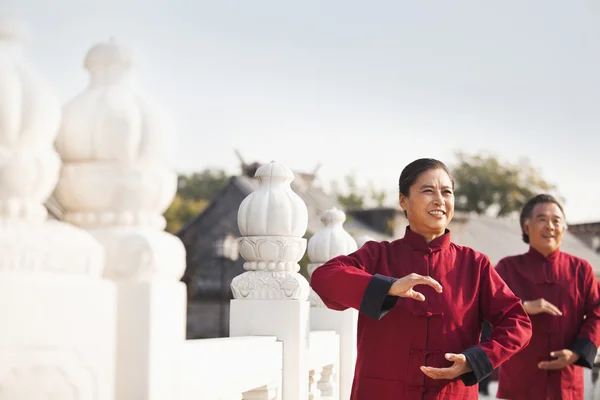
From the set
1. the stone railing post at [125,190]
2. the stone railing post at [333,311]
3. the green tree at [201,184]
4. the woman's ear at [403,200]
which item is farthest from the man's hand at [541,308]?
the green tree at [201,184]

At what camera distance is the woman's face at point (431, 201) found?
10.1ft

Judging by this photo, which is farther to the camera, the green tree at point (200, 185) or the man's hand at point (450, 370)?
the green tree at point (200, 185)

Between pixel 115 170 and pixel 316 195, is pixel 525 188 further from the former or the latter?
pixel 115 170

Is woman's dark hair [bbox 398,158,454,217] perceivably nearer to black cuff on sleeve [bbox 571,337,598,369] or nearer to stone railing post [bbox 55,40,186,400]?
stone railing post [bbox 55,40,186,400]

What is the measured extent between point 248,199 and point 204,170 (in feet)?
184

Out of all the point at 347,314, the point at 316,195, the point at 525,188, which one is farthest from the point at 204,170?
the point at 347,314

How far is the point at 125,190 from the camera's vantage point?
196 cm

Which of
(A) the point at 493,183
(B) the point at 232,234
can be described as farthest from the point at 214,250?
(A) the point at 493,183

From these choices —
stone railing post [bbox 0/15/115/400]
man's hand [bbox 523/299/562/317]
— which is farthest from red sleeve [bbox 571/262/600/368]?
stone railing post [bbox 0/15/115/400]

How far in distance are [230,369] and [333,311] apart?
209 centimetres

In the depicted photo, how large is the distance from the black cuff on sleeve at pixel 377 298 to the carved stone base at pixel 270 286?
893mm

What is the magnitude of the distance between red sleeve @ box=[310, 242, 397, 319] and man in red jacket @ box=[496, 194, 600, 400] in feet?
6.41

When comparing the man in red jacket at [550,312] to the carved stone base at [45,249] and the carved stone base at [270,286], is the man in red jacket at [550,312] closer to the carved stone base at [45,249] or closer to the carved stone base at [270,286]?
the carved stone base at [270,286]

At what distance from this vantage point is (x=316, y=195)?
3152 centimetres
